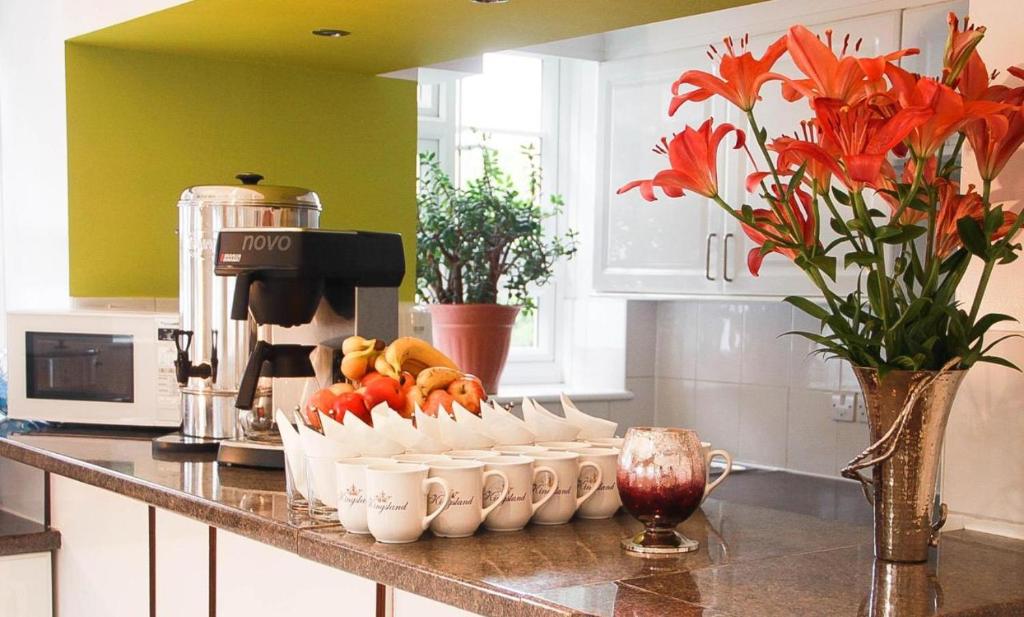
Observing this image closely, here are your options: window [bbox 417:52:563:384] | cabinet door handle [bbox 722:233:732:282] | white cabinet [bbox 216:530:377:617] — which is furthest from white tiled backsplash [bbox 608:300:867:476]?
white cabinet [bbox 216:530:377:617]

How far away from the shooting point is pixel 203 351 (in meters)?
2.48

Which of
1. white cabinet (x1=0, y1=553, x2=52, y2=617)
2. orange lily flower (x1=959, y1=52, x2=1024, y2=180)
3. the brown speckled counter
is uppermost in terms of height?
orange lily flower (x1=959, y1=52, x2=1024, y2=180)

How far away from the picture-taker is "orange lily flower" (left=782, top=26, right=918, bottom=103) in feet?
4.39

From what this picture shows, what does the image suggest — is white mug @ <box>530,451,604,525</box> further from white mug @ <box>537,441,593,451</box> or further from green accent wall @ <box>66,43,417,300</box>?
green accent wall @ <box>66,43,417,300</box>

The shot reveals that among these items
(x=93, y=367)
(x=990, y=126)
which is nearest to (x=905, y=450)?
(x=990, y=126)

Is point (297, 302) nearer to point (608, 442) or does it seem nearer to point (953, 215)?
point (608, 442)

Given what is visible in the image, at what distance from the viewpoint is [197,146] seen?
3135 millimetres

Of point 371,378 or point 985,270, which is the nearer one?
point 985,270

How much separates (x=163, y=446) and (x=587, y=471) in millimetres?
990

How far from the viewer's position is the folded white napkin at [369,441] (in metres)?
1.71

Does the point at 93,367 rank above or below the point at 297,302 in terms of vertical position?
below

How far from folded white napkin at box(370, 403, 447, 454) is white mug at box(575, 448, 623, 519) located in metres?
0.21

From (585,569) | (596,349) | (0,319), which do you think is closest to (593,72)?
(596,349)

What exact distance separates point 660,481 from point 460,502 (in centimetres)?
25
